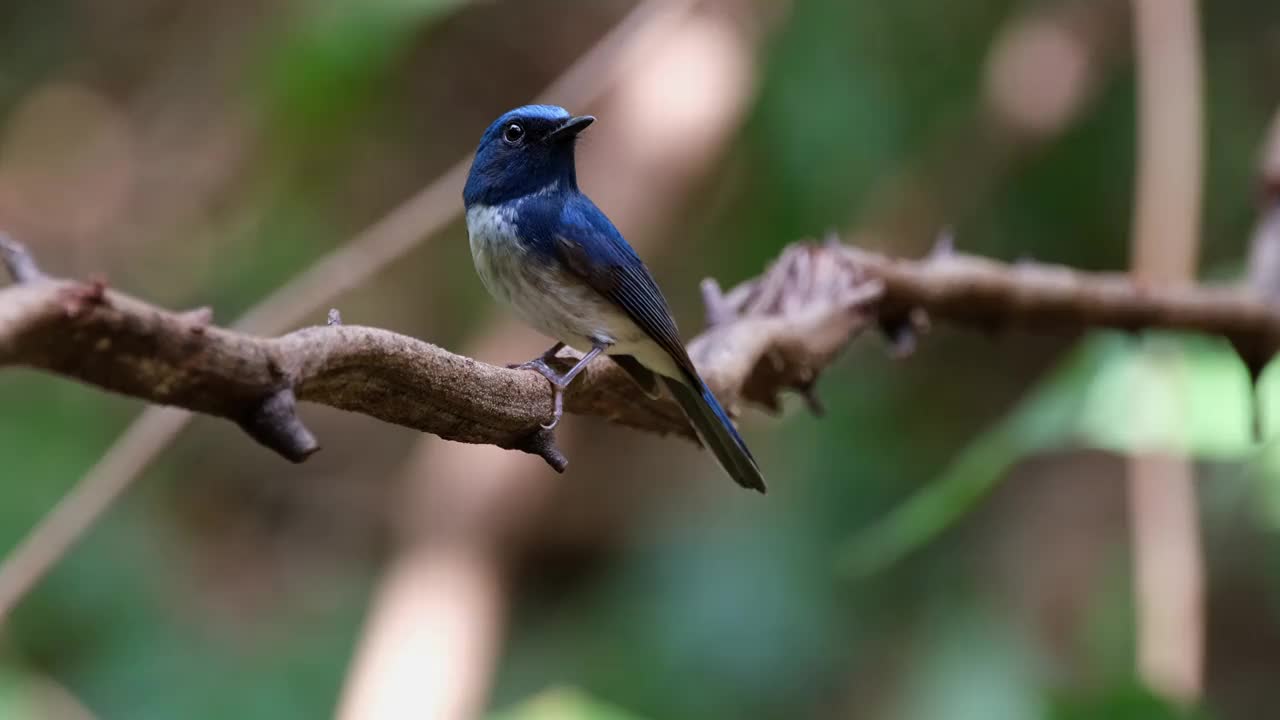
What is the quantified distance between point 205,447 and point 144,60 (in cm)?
212

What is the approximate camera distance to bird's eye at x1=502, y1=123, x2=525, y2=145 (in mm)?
3000

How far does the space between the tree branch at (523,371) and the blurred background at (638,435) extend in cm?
24

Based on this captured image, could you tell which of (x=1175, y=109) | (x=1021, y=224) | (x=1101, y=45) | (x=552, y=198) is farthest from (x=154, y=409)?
(x=1101, y=45)

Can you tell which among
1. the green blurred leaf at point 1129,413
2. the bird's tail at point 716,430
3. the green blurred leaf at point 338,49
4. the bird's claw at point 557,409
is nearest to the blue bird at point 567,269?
the bird's tail at point 716,430

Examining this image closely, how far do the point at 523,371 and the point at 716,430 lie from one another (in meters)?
0.73

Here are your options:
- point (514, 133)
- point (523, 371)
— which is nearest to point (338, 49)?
point (514, 133)

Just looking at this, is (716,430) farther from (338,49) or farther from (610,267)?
(338,49)

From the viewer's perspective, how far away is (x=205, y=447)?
22.7 ft

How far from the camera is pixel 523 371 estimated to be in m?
1.95

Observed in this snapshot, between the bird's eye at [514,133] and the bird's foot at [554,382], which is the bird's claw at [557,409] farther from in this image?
the bird's eye at [514,133]

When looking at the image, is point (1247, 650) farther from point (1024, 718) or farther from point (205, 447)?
point (205, 447)

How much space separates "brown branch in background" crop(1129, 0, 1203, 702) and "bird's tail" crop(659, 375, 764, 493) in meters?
1.15

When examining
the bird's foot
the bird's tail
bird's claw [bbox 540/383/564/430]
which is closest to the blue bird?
the bird's tail

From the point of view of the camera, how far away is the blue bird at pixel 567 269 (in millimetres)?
2613
